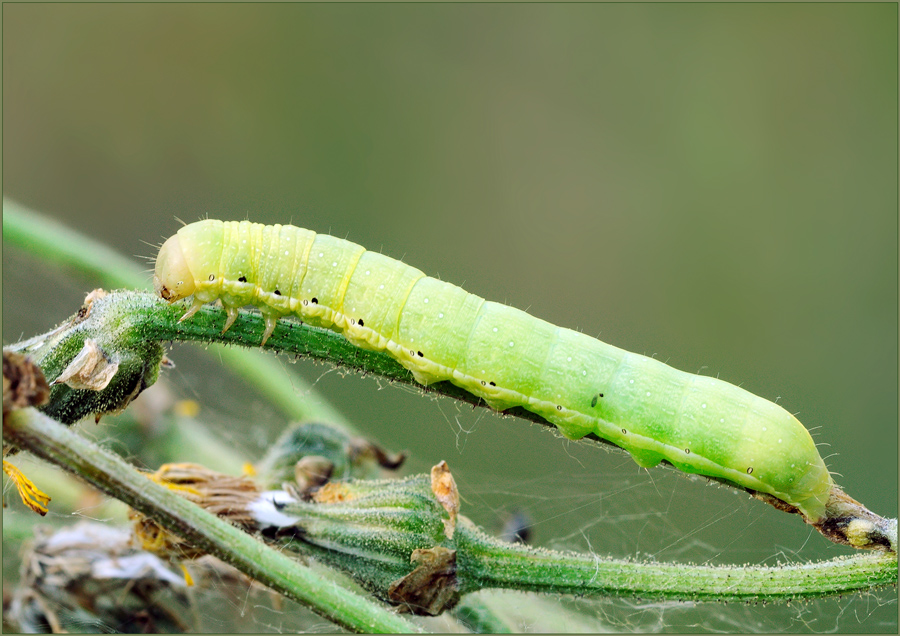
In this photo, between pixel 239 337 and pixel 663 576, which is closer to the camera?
pixel 663 576

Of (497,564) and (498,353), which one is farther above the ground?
(498,353)

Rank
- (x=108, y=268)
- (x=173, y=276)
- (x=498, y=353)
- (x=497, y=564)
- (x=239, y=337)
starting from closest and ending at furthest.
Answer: (x=497, y=564) → (x=239, y=337) → (x=173, y=276) → (x=498, y=353) → (x=108, y=268)

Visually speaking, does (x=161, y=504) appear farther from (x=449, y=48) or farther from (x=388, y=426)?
(x=449, y=48)

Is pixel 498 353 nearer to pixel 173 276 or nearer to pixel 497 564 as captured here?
pixel 497 564

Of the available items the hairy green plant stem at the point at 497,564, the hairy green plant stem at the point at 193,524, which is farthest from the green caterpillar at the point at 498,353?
the hairy green plant stem at the point at 193,524

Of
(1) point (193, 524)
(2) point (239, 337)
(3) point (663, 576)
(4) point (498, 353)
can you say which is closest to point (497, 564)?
(3) point (663, 576)
